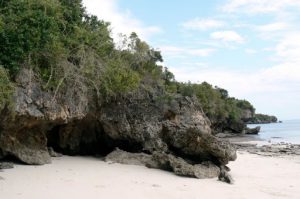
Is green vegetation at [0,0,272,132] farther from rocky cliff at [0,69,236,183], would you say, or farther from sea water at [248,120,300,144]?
sea water at [248,120,300,144]

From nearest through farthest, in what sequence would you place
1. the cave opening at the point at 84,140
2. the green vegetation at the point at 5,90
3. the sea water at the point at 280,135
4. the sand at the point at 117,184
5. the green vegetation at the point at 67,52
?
the sand at the point at 117,184, the green vegetation at the point at 5,90, the green vegetation at the point at 67,52, the cave opening at the point at 84,140, the sea water at the point at 280,135

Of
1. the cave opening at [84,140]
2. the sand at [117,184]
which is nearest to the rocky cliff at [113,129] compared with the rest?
the cave opening at [84,140]

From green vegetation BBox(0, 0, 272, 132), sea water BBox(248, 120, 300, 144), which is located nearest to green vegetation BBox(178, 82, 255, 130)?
sea water BBox(248, 120, 300, 144)

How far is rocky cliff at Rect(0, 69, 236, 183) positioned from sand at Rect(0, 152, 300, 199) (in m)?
0.80

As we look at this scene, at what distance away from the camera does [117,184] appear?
10664 mm

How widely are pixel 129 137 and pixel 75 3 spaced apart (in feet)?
18.8

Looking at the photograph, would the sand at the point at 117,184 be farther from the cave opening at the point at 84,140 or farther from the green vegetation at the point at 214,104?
the green vegetation at the point at 214,104

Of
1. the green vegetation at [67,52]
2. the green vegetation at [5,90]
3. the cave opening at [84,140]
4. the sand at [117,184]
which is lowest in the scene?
the sand at [117,184]

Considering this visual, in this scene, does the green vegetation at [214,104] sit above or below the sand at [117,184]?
above

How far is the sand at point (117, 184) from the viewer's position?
950 cm

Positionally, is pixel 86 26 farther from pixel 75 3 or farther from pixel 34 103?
pixel 34 103

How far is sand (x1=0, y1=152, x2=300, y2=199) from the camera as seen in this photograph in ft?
31.2

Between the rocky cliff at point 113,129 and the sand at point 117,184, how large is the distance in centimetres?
80

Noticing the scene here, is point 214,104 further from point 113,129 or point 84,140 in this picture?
point 113,129
